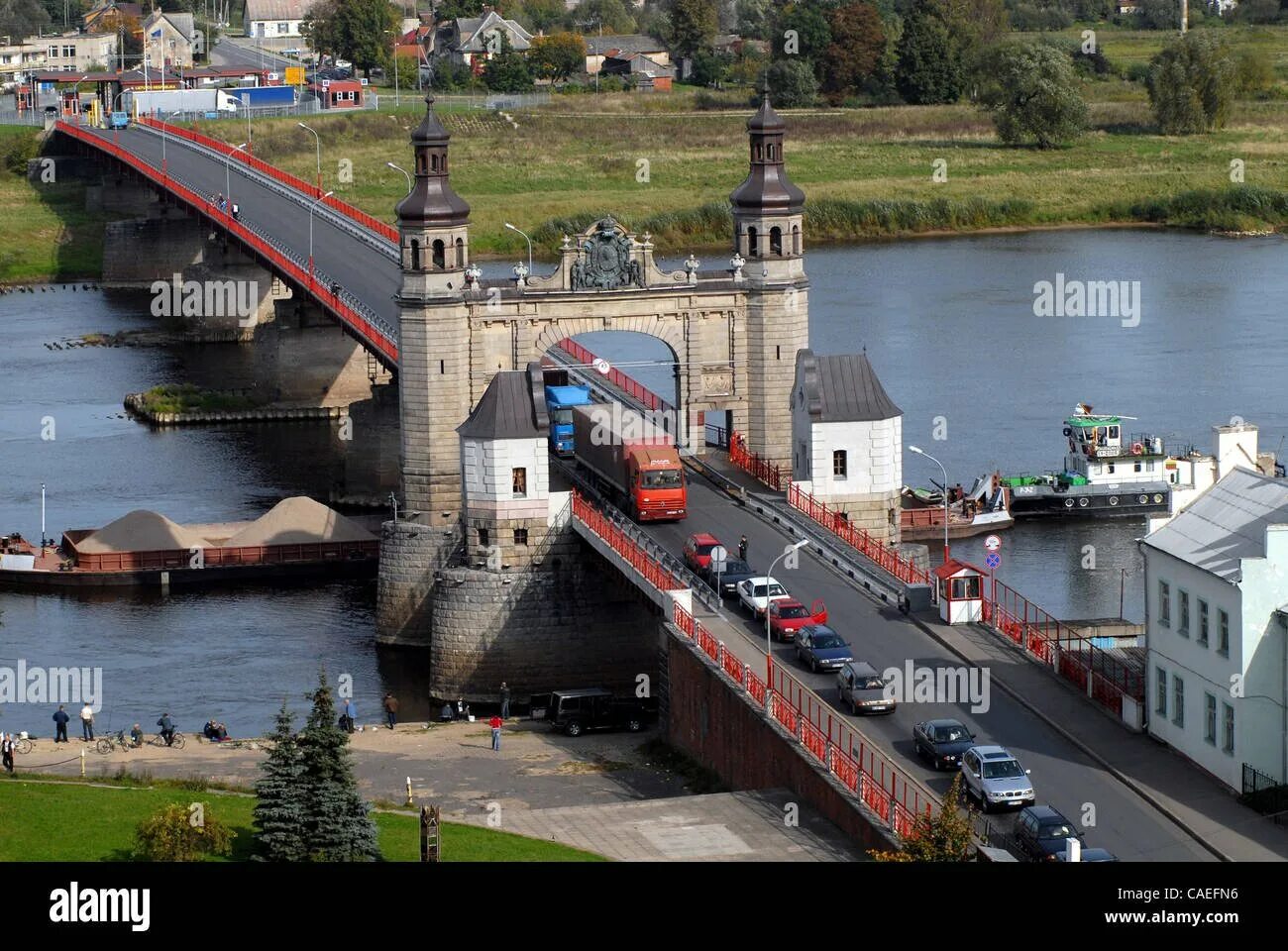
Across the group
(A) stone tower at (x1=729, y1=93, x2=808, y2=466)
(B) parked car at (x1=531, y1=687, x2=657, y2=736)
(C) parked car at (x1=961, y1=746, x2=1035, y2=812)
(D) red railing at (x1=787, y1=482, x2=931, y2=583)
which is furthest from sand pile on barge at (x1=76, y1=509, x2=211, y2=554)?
(C) parked car at (x1=961, y1=746, x2=1035, y2=812)

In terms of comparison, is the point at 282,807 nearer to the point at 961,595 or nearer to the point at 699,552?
the point at 961,595

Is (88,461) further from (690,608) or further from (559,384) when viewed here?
(690,608)

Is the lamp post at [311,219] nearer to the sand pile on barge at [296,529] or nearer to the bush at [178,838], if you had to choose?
the sand pile on barge at [296,529]

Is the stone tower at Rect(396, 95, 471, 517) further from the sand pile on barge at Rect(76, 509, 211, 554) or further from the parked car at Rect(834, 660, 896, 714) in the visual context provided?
the parked car at Rect(834, 660, 896, 714)

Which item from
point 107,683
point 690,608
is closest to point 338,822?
point 690,608

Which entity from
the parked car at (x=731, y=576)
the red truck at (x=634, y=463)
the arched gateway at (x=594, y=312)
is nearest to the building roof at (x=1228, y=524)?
the parked car at (x=731, y=576)

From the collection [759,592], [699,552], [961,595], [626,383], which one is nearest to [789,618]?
[759,592]
